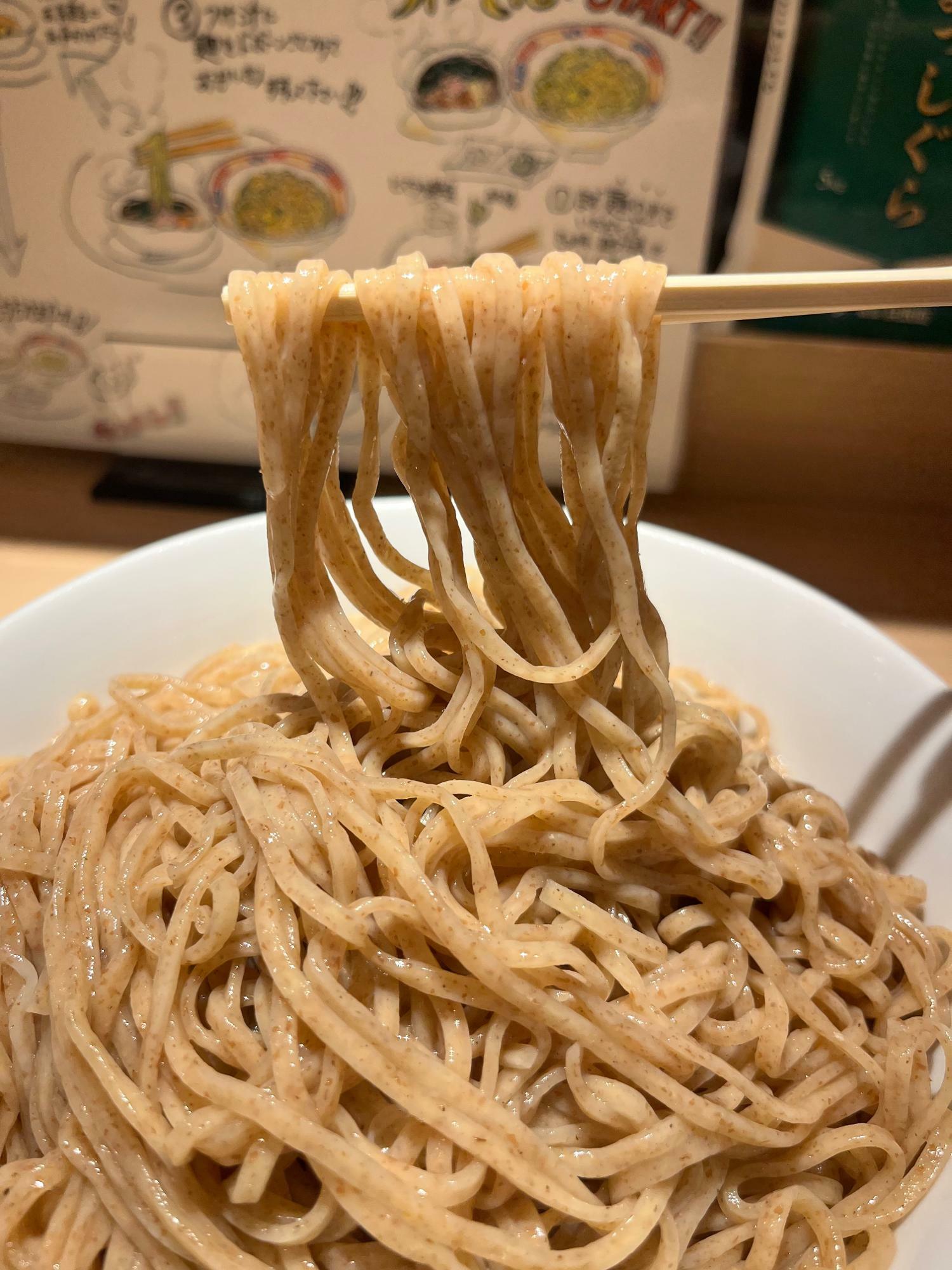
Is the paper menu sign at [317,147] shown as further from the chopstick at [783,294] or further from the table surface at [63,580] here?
the chopstick at [783,294]

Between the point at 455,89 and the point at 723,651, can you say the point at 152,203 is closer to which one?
the point at 455,89

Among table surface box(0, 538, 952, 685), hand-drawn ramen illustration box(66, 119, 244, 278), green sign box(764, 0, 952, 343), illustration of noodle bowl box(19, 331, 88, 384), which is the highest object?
green sign box(764, 0, 952, 343)

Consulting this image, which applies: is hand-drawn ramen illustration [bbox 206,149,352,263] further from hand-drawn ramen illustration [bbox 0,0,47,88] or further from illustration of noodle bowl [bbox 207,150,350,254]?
hand-drawn ramen illustration [bbox 0,0,47,88]

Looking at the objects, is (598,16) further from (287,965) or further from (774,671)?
(287,965)

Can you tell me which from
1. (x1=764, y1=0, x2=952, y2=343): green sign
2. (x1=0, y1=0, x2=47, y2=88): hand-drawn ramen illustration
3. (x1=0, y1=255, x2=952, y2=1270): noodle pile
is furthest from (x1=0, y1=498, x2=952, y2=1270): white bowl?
(x1=0, y1=0, x2=47, y2=88): hand-drawn ramen illustration

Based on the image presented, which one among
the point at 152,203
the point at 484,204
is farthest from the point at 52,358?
the point at 484,204

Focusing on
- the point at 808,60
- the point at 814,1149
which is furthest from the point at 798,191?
the point at 814,1149
